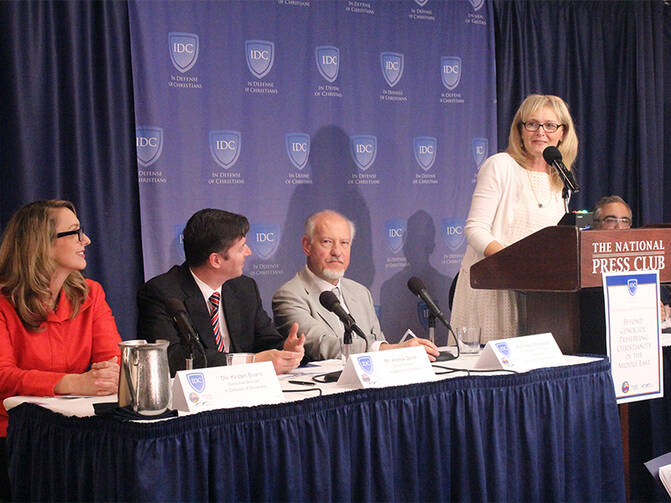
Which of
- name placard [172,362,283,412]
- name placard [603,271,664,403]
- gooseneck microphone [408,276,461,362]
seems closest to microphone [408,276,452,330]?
gooseneck microphone [408,276,461,362]

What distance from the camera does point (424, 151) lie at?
522 centimetres

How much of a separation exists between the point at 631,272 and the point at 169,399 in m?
1.67

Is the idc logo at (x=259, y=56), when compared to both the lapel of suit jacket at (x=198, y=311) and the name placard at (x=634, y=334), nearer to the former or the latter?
the lapel of suit jacket at (x=198, y=311)

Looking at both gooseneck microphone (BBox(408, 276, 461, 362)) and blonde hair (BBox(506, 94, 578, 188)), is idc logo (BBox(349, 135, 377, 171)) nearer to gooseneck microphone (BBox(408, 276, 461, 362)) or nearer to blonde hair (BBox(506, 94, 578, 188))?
blonde hair (BBox(506, 94, 578, 188))

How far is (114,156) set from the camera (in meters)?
4.16

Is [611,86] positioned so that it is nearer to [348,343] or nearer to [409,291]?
[409,291]

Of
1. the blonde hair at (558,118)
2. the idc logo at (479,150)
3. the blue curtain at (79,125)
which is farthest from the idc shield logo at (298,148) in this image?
the blonde hair at (558,118)

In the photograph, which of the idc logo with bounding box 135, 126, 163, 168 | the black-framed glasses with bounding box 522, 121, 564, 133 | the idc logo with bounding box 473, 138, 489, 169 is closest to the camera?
the black-framed glasses with bounding box 522, 121, 564, 133

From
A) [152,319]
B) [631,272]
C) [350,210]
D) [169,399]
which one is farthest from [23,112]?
[631,272]

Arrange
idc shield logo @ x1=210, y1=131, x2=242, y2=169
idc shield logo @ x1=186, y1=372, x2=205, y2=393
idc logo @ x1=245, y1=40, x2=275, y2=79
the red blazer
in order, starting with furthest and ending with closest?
idc logo @ x1=245, y1=40, x2=275, y2=79, idc shield logo @ x1=210, y1=131, x2=242, y2=169, the red blazer, idc shield logo @ x1=186, y1=372, x2=205, y2=393

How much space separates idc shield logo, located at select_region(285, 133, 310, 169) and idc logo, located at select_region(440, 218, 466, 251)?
112 centimetres

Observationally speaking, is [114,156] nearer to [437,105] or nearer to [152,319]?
[152,319]

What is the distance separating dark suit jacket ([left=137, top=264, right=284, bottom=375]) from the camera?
2961mm

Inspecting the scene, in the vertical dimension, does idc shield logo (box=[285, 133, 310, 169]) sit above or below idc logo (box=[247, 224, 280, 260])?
above
